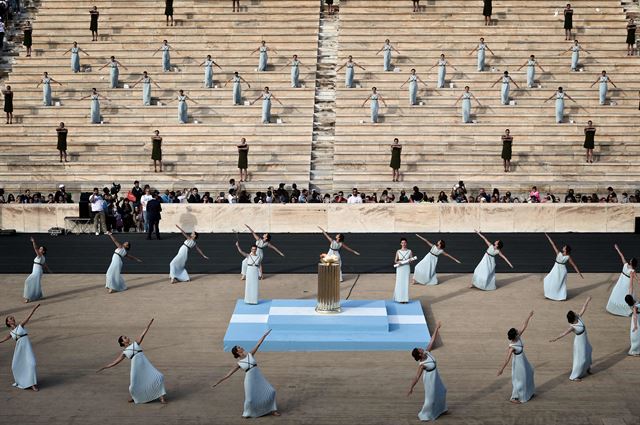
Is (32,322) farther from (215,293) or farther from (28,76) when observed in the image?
(28,76)

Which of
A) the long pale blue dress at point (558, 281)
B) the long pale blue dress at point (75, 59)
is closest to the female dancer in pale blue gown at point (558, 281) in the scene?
the long pale blue dress at point (558, 281)

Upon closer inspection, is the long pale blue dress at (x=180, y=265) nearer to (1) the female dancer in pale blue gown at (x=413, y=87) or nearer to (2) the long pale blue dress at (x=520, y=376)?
(2) the long pale blue dress at (x=520, y=376)

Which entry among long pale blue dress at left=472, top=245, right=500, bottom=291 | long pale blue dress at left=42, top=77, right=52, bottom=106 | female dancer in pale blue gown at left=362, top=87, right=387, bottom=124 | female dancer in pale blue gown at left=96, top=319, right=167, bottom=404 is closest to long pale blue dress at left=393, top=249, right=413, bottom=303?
long pale blue dress at left=472, top=245, right=500, bottom=291

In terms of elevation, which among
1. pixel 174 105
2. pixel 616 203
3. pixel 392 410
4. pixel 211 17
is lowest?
pixel 392 410

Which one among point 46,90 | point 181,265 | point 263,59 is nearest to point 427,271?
point 181,265

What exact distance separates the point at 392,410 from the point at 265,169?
20478mm

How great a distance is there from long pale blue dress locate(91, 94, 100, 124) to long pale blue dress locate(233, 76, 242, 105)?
481 centimetres

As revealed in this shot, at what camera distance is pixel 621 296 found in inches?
882

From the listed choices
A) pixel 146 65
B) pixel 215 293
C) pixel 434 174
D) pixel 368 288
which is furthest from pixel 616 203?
pixel 146 65

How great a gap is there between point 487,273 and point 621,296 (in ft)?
10.8

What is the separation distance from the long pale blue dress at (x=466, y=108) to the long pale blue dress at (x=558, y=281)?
583 inches

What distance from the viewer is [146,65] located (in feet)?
136

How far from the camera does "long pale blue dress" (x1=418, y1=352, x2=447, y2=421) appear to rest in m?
16.5

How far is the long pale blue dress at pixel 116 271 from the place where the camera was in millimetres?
24513
